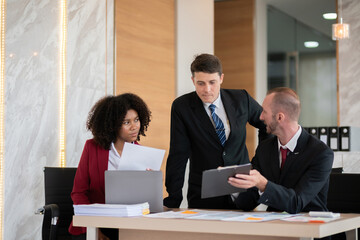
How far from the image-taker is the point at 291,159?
2953mm

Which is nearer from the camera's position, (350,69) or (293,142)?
(293,142)

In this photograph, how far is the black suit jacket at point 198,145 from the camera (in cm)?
353

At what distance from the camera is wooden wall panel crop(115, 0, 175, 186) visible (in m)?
5.88

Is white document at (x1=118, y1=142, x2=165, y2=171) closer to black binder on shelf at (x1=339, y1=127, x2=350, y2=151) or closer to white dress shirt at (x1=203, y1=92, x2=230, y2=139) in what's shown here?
white dress shirt at (x1=203, y1=92, x2=230, y2=139)

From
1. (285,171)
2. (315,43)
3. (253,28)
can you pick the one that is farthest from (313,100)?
(285,171)

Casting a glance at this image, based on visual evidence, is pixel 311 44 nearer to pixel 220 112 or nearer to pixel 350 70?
pixel 350 70

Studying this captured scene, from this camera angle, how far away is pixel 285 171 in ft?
9.73

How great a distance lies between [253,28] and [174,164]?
19.7 ft

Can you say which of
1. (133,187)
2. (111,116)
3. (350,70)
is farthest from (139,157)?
(350,70)

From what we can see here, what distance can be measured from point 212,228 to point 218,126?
124 cm

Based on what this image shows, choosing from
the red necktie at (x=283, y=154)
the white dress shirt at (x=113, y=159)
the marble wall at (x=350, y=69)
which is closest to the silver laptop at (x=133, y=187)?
the white dress shirt at (x=113, y=159)

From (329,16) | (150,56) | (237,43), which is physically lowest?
(150,56)

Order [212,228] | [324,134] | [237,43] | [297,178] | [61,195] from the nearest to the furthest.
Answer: [212,228]
[297,178]
[61,195]
[324,134]
[237,43]

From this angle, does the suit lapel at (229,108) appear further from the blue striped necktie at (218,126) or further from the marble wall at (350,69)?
the marble wall at (350,69)
